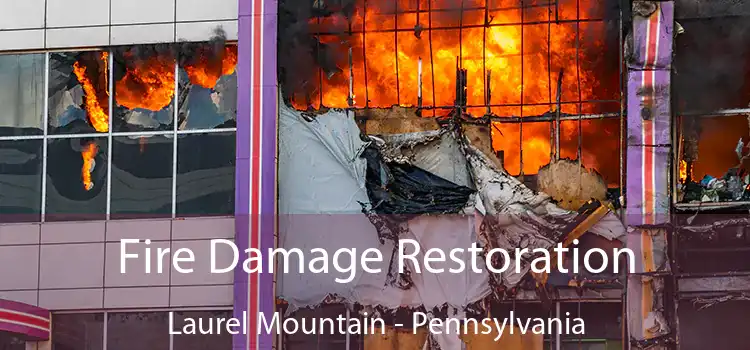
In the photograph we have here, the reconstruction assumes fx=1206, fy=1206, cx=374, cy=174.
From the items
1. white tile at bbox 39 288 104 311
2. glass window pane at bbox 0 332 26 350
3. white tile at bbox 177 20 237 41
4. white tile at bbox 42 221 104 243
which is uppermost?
white tile at bbox 177 20 237 41

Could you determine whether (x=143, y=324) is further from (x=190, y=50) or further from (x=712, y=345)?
(x=712, y=345)

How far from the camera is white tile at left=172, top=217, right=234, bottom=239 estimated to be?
66.1 ft

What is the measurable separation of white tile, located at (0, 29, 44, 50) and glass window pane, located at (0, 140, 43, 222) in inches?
66.0

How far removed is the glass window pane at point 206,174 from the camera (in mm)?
20453

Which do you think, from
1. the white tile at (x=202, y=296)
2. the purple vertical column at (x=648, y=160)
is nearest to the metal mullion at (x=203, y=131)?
the white tile at (x=202, y=296)

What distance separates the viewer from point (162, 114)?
68.6 ft

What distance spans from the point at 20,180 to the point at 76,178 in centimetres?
104

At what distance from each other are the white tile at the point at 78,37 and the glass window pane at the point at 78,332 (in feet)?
15.5

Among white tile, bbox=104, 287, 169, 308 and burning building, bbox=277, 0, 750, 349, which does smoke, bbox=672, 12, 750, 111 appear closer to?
burning building, bbox=277, 0, 750, 349

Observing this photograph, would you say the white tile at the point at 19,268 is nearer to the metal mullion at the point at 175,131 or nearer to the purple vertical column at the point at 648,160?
the metal mullion at the point at 175,131

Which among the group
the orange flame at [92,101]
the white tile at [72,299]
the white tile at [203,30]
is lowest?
the white tile at [72,299]

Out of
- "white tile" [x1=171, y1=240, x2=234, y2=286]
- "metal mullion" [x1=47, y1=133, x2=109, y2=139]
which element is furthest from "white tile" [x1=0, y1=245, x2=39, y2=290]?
"white tile" [x1=171, y1=240, x2=234, y2=286]

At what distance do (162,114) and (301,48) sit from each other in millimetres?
2673

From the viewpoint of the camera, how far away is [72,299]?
20.4 meters
